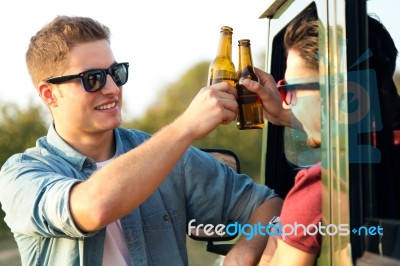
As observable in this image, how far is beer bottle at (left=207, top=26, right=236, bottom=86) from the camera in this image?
2.29 metres

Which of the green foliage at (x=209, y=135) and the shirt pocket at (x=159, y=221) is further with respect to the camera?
the green foliage at (x=209, y=135)

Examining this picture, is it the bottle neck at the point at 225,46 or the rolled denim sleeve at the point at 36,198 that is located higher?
the bottle neck at the point at 225,46

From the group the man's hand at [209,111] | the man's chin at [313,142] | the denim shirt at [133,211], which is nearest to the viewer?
the man's chin at [313,142]

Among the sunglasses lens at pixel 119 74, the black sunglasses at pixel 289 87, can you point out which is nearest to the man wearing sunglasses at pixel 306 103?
the black sunglasses at pixel 289 87

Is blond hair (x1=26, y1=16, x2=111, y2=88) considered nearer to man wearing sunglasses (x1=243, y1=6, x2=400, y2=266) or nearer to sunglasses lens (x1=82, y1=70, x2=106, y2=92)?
sunglasses lens (x1=82, y1=70, x2=106, y2=92)

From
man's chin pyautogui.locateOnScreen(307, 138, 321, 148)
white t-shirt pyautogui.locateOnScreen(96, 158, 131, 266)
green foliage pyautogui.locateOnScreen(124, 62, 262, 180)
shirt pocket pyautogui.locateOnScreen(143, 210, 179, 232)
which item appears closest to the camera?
man's chin pyautogui.locateOnScreen(307, 138, 321, 148)

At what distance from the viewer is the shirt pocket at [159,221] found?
269 centimetres

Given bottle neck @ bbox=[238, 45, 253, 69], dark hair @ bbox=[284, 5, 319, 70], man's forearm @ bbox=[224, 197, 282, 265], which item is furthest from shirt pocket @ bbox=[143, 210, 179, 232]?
dark hair @ bbox=[284, 5, 319, 70]

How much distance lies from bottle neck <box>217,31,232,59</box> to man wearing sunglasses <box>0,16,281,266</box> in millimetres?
148

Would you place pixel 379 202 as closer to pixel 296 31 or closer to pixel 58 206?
pixel 296 31

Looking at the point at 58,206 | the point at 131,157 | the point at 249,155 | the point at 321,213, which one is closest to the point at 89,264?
the point at 58,206

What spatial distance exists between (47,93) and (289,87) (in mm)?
1103

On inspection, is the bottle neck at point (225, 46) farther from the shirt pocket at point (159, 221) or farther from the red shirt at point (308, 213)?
the shirt pocket at point (159, 221)

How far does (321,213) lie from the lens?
1.95 m
